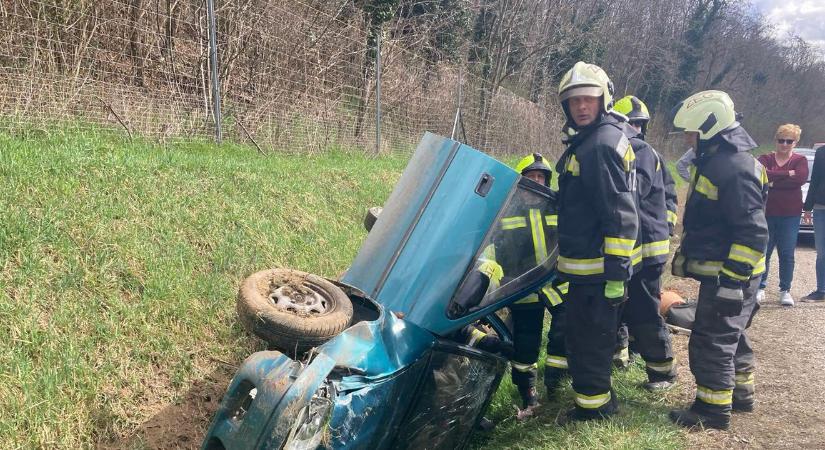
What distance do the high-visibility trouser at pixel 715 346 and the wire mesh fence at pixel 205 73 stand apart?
5443 mm

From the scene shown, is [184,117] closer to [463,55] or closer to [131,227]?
[131,227]

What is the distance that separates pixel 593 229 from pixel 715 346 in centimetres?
106

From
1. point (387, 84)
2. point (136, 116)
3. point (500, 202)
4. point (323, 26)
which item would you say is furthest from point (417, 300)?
point (387, 84)

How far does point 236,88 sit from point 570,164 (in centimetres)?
569

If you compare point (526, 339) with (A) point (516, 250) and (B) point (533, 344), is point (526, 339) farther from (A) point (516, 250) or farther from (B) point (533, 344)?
(A) point (516, 250)

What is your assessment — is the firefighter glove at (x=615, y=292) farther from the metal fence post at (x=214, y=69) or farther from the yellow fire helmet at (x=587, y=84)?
the metal fence post at (x=214, y=69)

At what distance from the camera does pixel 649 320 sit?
3.63 m

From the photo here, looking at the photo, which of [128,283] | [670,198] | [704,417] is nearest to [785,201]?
[670,198]

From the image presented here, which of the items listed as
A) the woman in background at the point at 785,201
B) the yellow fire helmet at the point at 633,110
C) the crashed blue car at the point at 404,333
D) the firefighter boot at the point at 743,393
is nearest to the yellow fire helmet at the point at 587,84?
the crashed blue car at the point at 404,333

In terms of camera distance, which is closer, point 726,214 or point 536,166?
point 726,214

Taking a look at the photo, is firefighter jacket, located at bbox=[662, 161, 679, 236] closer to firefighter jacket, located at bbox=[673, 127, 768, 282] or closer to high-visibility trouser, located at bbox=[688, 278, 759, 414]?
firefighter jacket, located at bbox=[673, 127, 768, 282]

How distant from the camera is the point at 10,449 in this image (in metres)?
2.42

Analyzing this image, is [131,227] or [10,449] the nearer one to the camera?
[10,449]

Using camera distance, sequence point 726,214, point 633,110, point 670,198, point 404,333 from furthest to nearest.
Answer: point 633,110, point 670,198, point 726,214, point 404,333
